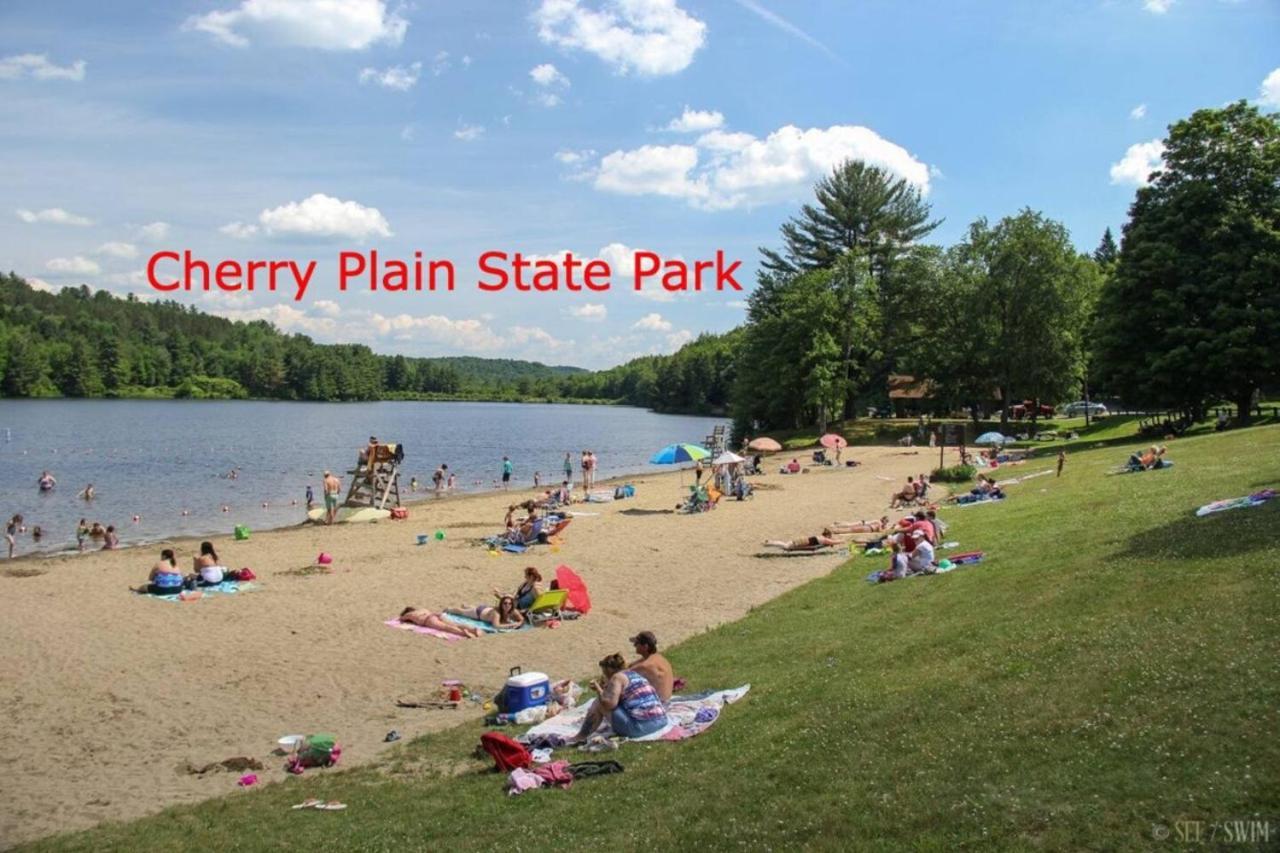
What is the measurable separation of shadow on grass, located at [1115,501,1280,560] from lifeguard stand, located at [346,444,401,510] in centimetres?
2791

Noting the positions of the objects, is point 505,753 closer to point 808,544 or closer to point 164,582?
point 164,582

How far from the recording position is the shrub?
33897 mm

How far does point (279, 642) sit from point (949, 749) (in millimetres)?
12352

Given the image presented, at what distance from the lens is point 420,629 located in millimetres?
16516

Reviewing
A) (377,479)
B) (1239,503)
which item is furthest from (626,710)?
(377,479)

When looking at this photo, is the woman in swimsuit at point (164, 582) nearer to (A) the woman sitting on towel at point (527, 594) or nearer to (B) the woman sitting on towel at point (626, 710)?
(A) the woman sitting on towel at point (527, 594)

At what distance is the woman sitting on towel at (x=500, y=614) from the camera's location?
16719mm

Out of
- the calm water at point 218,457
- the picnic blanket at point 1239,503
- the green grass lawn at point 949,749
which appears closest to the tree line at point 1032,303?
the calm water at point 218,457

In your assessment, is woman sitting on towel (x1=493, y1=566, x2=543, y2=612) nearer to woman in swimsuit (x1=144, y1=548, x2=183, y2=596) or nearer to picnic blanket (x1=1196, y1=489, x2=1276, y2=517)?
woman in swimsuit (x1=144, y1=548, x2=183, y2=596)

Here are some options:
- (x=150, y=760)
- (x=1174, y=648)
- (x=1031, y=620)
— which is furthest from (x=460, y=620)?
(x=1174, y=648)

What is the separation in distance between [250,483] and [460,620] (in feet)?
114

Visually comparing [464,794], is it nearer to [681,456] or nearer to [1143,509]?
[1143,509]

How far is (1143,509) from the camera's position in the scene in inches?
637

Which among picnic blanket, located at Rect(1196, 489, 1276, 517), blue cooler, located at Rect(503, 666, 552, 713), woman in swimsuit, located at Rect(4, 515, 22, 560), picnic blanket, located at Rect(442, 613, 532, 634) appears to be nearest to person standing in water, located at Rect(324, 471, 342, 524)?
woman in swimsuit, located at Rect(4, 515, 22, 560)
